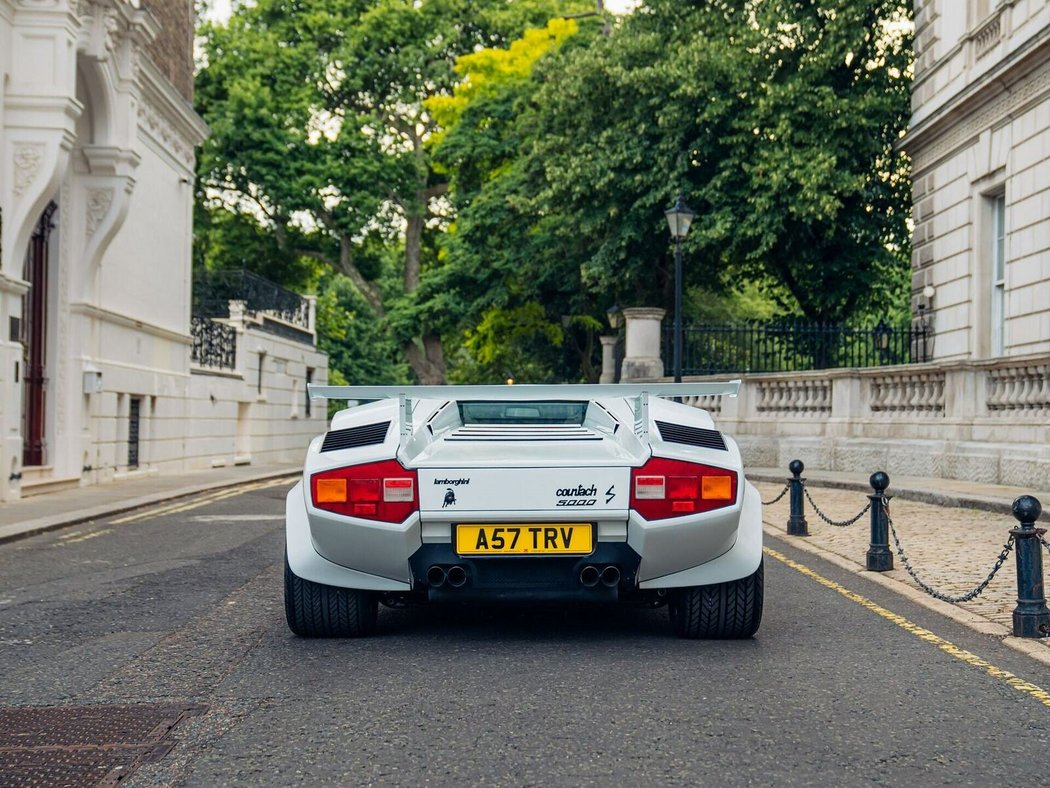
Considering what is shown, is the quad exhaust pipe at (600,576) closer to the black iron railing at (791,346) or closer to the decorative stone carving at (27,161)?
the decorative stone carving at (27,161)

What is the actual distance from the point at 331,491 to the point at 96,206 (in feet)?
54.9

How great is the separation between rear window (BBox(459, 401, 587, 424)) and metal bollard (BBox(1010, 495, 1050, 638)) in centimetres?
251

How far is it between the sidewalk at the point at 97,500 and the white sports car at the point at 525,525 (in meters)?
7.55

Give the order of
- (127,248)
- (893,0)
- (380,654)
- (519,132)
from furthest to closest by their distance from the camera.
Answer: (519,132) < (893,0) < (127,248) < (380,654)

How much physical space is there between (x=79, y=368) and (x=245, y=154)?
21.5 metres

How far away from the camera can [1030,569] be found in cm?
655

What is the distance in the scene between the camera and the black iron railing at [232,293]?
34.0 meters

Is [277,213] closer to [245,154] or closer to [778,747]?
[245,154]

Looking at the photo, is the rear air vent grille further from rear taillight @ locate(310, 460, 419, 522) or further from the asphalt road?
the asphalt road

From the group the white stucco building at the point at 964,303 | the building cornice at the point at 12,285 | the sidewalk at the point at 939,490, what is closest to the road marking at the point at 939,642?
the sidewalk at the point at 939,490

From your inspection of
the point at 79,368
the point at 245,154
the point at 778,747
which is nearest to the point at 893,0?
the point at 79,368

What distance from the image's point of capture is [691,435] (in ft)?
20.5

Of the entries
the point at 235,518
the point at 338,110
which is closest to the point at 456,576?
the point at 235,518

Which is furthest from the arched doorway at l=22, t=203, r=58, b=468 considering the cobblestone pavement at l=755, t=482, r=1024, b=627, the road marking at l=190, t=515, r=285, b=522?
the cobblestone pavement at l=755, t=482, r=1024, b=627
